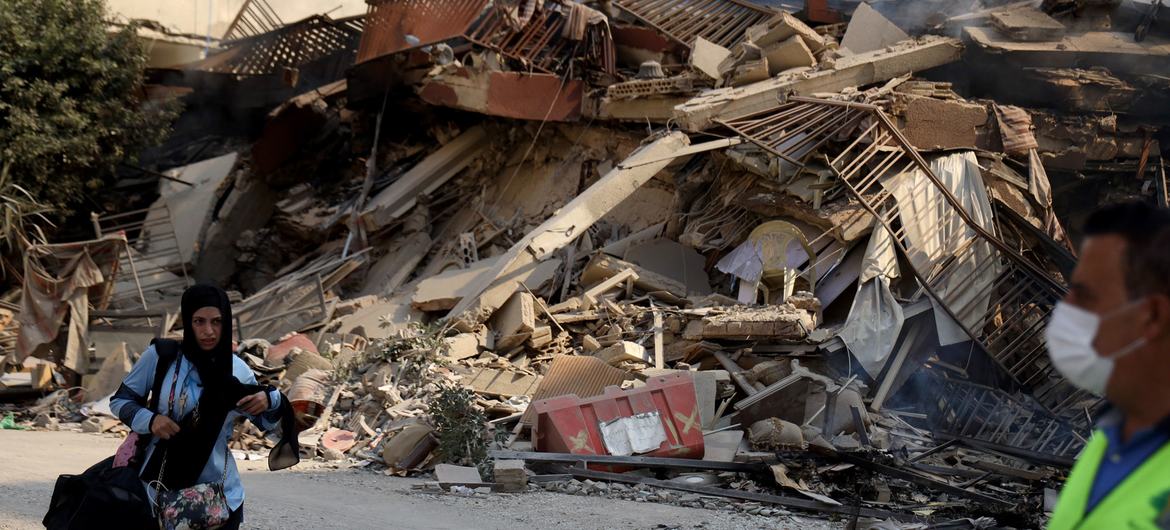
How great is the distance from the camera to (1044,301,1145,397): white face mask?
6.41 feet

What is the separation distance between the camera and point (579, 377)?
11.4 metres

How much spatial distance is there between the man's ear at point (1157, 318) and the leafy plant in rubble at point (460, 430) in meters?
7.53

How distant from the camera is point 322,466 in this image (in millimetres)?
9992

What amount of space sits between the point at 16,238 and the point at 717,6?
1090cm

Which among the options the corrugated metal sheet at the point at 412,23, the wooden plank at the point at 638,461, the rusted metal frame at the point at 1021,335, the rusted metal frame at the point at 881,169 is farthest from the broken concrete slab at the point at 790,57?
the wooden plank at the point at 638,461

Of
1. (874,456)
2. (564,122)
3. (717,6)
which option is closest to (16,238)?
(564,122)

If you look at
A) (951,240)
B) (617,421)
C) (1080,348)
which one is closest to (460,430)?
(617,421)

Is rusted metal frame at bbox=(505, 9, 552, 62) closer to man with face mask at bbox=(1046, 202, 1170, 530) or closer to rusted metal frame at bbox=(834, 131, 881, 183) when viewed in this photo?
rusted metal frame at bbox=(834, 131, 881, 183)

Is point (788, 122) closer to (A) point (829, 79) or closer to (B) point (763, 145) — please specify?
(B) point (763, 145)

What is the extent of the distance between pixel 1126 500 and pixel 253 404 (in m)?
3.11

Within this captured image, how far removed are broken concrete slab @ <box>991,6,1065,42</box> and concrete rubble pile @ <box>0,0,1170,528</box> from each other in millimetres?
70

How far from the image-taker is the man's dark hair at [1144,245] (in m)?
1.87

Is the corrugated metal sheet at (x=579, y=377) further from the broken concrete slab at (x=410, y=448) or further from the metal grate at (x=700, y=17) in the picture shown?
the metal grate at (x=700, y=17)

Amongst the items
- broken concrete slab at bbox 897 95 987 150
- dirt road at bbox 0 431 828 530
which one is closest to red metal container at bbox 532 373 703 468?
dirt road at bbox 0 431 828 530
